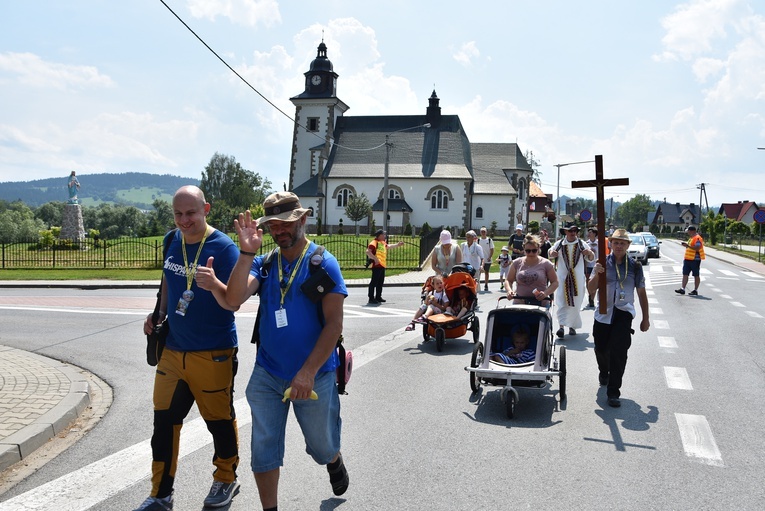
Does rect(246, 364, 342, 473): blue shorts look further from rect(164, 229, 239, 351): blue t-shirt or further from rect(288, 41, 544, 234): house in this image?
rect(288, 41, 544, 234): house

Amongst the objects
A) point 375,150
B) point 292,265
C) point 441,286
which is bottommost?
point 441,286

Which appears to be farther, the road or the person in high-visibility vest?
the person in high-visibility vest

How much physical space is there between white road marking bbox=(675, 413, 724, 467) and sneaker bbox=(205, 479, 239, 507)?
3582 mm

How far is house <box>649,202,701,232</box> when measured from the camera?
458ft

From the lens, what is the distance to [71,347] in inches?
382

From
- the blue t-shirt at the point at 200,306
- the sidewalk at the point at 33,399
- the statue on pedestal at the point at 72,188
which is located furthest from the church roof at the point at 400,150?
the blue t-shirt at the point at 200,306

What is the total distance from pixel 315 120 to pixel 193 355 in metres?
67.4

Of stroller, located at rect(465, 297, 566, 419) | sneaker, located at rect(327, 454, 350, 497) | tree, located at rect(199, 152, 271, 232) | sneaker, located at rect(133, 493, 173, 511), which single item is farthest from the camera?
tree, located at rect(199, 152, 271, 232)

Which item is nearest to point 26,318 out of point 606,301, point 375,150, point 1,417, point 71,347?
point 71,347

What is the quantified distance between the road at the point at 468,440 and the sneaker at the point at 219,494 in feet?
0.22

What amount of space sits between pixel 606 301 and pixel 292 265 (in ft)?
14.5

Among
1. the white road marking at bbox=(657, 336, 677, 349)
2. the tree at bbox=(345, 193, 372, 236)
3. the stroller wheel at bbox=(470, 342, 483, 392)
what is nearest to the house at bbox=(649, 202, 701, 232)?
the tree at bbox=(345, 193, 372, 236)

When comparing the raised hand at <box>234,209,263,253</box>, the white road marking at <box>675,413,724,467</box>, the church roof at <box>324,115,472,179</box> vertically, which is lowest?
the white road marking at <box>675,413,724,467</box>

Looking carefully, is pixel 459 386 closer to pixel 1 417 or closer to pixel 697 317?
pixel 1 417
